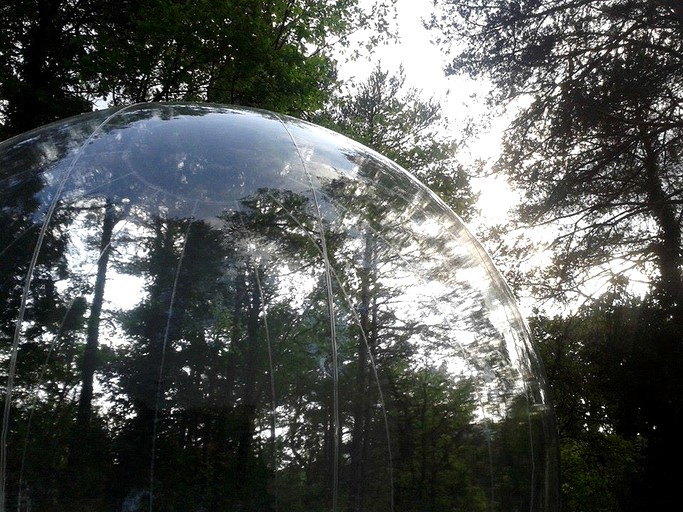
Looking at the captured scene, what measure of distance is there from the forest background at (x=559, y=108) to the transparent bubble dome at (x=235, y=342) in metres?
9.46

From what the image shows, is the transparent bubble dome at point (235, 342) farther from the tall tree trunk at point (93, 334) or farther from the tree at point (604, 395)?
the tree at point (604, 395)

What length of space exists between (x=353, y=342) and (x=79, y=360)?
3.64ft

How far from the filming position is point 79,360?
2.90 m

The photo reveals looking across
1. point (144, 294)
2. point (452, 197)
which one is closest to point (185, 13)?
point (452, 197)

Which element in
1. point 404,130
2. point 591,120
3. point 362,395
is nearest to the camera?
point 362,395

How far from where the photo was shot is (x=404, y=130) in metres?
23.6

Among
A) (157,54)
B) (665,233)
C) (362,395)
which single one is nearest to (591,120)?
(665,233)

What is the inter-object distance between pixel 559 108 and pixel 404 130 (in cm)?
1116

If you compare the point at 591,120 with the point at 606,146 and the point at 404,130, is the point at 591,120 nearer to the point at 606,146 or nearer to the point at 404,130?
the point at 606,146

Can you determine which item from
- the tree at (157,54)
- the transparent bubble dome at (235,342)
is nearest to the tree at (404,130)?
the tree at (157,54)

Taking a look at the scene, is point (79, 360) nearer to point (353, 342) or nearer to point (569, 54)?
point (353, 342)

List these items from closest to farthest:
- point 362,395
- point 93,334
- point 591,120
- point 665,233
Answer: point 93,334, point 362,395, point 591,120, point 665,233

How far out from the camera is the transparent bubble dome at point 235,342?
2803 mm

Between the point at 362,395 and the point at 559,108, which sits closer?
the point at 362,395
